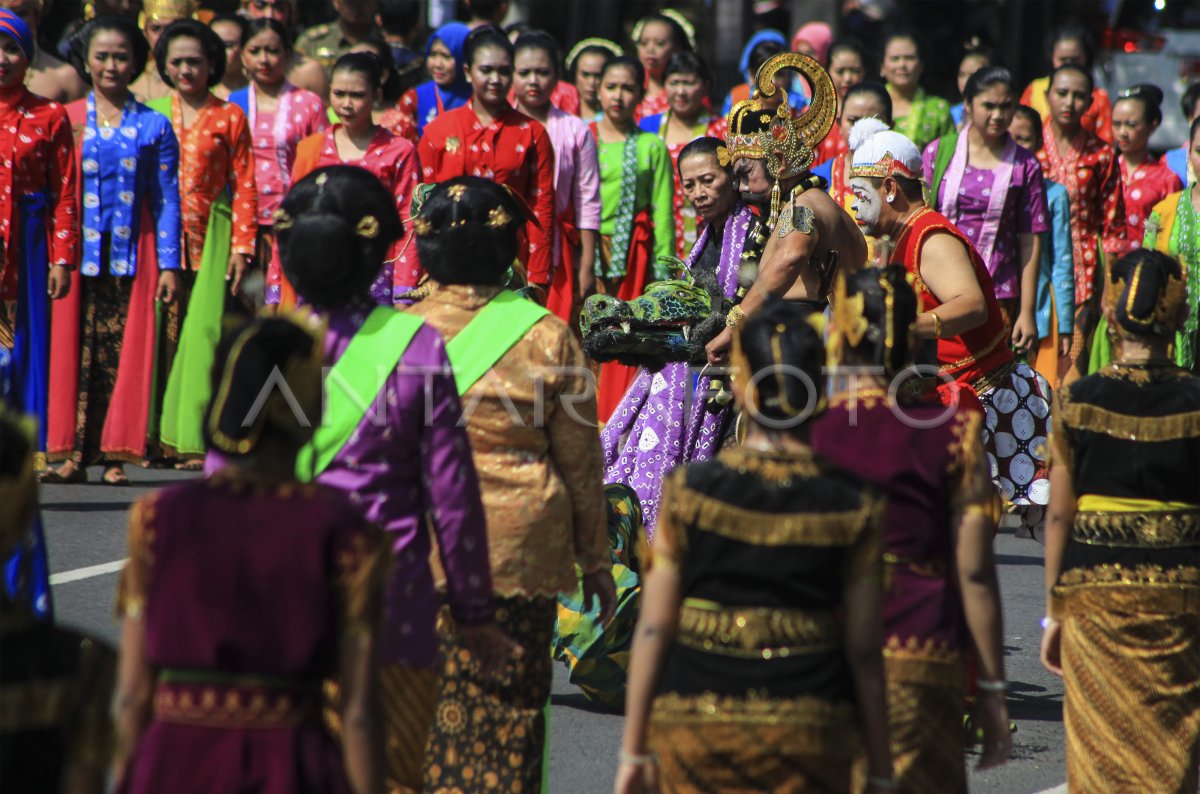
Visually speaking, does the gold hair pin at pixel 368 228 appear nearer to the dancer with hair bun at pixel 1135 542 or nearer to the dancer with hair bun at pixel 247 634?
the dancer with hair bun at pixel 247 634

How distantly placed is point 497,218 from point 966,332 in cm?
220

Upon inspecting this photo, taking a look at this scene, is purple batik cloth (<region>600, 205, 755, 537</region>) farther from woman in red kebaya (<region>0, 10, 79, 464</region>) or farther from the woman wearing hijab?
the woman wearing hijab

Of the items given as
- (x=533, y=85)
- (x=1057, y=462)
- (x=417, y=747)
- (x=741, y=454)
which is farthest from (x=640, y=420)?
(x=533, y=85)

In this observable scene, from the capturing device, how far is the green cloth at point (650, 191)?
12008 mm

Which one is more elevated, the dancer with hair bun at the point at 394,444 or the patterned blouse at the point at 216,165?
the patterned blouse at the point at 216,165

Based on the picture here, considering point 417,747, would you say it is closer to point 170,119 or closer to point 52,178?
point 52,178

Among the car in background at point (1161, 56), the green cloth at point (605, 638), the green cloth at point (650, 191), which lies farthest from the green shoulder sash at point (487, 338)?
the car in background at point (1161, 56)

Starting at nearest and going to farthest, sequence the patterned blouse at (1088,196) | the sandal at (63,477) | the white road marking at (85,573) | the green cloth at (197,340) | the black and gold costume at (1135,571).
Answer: the black and gold costume at (1135,571) → the white road marking at (85,573) → the sandal at (63,477) → the green cloth at (197,340) → the patterned blouse at (1088,196)

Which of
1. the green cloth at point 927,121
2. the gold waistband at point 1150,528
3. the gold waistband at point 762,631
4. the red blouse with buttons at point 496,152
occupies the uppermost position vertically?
the green cloth at point 927,121

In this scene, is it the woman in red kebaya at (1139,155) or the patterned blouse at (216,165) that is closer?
the patterned blouse at (216,165)

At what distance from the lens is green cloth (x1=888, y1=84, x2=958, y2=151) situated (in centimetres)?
1212

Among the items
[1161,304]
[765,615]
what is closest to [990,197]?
[1161,304]

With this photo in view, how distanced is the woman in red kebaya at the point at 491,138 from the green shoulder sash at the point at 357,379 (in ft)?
20.9

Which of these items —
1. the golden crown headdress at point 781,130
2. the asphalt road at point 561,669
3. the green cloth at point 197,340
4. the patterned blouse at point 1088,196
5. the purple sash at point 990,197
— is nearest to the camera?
the asphalt road at point 561,669
